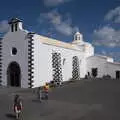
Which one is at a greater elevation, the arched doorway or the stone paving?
the arched doorway

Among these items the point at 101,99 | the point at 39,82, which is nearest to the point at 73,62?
the point at 39,82

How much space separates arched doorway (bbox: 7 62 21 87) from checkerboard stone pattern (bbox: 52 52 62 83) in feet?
16.5

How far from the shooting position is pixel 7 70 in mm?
29594

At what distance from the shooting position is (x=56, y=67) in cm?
3203

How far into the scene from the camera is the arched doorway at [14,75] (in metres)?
28.7

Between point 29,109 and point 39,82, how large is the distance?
1294 centimetres

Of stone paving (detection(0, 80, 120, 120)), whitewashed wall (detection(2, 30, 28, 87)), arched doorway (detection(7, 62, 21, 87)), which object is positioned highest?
whitewashed wall (detection(2, 30, 28, 87))

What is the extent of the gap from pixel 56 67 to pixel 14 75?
588 centimetres

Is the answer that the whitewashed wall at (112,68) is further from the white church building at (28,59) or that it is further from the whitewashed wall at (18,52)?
the whitewashed wall at (18,52)

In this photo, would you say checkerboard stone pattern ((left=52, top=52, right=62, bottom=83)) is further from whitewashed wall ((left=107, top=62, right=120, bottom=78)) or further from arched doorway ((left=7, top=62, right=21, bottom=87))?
whitewashed wall ((left=107, top=62, right=120, bottom=78))

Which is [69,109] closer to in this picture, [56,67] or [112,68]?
[56,67]

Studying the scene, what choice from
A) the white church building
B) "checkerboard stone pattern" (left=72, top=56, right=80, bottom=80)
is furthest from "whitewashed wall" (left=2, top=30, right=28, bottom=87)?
"checkerboard stone pattern" (left=72, top=56, right=80, bottom=80)

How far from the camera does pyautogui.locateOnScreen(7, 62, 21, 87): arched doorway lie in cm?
2870

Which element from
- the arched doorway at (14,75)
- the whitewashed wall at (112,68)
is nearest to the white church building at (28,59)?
the arched doorway at (14,75)
